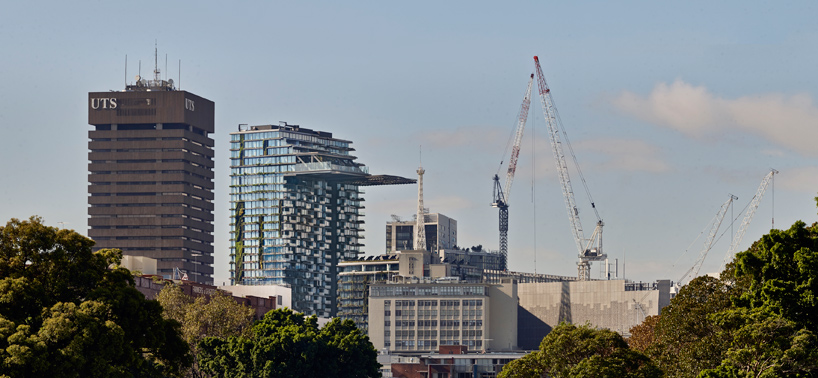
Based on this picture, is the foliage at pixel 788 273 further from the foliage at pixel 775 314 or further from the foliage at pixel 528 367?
the foliage at pixel 528 367

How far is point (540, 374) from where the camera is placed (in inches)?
5271

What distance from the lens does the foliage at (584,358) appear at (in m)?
124

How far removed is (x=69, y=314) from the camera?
107 m

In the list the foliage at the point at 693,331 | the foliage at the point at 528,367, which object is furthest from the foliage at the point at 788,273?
the foliage at the point at 528,367

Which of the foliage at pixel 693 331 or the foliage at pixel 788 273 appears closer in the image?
the foliage at pixel 788 273

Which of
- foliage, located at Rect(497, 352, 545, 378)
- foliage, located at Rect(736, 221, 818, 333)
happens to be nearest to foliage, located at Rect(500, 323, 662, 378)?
foliage, located at Rect(497, 352, 545, 378)

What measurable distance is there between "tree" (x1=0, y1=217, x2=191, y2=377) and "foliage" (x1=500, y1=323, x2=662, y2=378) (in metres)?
35.1

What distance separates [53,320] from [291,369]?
83.6 m

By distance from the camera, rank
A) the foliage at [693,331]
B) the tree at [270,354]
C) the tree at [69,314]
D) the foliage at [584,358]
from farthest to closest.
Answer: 1. the tree at [270,354]
2. the foliage at [584,358]
3. the foliage at [693,331]
4. the tree at [69,314]

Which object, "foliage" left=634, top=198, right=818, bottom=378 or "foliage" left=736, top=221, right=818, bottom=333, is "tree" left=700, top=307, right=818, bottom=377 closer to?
"foliage" left=634, top=198, right=818, bottom=378

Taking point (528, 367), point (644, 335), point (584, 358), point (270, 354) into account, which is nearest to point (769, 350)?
point (584, 358)

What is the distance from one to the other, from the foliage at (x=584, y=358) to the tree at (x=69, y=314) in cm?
3507

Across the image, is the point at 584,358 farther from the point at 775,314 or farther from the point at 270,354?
the point at 270,354

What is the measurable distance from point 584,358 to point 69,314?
48.3m
